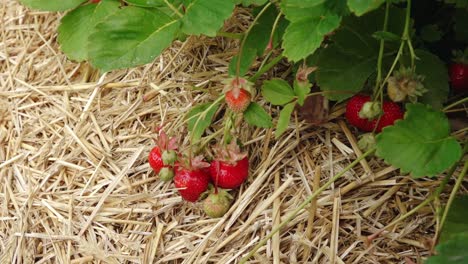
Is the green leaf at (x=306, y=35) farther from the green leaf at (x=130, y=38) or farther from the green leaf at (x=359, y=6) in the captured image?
the green leaf at (x=130, y=38)

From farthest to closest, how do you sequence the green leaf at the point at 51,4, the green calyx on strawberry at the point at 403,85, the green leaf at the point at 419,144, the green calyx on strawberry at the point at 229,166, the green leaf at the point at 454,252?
1. the green leaf at the point at 51,4
2. the green calyx on strawberry at the point at 229,166
3. the green calyx on strawberry at the point at 403,85
4. the green leaf at the point at 419,144
5. the green leaf at the point at 454,252

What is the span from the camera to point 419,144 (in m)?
1.03

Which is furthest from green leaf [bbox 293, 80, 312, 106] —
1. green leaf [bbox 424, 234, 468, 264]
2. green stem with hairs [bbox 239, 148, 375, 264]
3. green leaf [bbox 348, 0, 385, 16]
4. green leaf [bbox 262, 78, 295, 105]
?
green leaf [bbox 424, 234, 468, 264]

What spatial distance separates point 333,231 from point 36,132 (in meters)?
0.71

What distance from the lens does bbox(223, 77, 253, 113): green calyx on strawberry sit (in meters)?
1.19

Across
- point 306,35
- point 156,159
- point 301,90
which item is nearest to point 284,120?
point 301,90

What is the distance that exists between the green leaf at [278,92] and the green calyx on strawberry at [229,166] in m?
0.11

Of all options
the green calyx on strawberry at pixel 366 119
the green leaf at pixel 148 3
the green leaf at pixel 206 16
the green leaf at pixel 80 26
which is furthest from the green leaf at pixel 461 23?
the green leaf at pixel 80 26

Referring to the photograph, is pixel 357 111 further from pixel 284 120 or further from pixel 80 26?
pixel 80 26

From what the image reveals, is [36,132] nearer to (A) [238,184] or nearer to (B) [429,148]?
(A) [238,184]

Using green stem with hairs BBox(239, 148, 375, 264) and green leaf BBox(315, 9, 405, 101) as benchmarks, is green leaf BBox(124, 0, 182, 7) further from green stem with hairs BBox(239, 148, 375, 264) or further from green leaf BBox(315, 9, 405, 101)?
green stem with hairs BBox(239, 148, 375, 264)

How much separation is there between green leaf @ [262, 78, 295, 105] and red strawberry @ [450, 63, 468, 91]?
317mm

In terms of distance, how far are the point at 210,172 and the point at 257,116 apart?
14 centimetres

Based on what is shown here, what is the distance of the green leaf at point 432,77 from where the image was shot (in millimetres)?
1201
